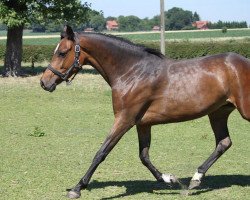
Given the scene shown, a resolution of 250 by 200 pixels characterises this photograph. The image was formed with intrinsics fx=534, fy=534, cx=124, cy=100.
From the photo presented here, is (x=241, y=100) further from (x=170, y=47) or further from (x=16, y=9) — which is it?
(x=170, y=47)

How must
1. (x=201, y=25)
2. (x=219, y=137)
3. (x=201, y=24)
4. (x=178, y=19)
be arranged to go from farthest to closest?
(x=178, y=19) → (x=201, y=24) → (x=201, y=25) → (x=219, y=137)

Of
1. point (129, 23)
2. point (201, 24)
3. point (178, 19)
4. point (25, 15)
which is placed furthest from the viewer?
point (178, 19)

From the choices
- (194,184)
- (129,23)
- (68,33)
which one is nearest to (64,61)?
(68,33)

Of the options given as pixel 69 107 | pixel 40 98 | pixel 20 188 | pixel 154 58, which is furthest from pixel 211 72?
pixel 40 98

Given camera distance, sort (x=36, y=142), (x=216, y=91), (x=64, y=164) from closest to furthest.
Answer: (x=216, y=91) < (x=64, y=164) < (x=36, y=142)

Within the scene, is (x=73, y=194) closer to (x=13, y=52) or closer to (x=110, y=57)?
(x=110, y=57)

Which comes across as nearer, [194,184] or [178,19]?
[194,184]

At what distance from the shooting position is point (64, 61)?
6.98 metres

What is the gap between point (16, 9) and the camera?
23.7 metres

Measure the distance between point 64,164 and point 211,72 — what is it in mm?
3268

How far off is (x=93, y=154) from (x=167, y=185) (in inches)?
107

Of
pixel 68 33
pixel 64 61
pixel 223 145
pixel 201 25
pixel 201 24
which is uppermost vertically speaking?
pixel 68 33

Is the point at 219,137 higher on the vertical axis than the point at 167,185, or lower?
higher

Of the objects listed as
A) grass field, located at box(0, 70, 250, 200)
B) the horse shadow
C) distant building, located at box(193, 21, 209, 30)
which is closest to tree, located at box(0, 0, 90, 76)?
grass field, located at box(0, 70, 250, 200)
